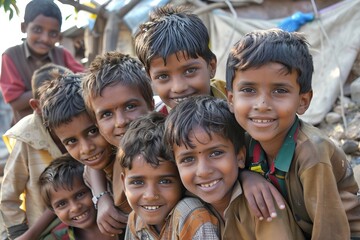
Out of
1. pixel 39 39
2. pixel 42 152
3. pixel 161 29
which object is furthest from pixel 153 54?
pixel 39 39

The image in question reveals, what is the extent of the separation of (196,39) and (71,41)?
759 centimetres

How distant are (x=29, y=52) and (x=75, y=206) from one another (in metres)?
1.98

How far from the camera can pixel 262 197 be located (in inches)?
83.9

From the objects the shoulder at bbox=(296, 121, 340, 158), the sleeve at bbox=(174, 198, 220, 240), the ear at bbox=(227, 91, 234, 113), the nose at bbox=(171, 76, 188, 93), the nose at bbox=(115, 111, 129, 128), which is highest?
the nose at bbox=(171, 76, 188, 93)

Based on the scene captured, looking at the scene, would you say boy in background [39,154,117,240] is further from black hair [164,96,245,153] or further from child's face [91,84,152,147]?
black hair [164,96,245,153]

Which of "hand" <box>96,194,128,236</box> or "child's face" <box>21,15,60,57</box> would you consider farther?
"child's face" <box>21,15,60,57</box>

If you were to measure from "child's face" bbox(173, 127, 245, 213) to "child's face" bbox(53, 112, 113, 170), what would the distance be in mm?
744

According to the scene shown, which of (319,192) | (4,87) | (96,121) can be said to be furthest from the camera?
(4,87)

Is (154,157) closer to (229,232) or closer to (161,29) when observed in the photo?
(229,232)

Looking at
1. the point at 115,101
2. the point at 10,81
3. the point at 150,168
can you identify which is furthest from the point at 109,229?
the point at 10,81

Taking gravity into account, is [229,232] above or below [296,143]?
below

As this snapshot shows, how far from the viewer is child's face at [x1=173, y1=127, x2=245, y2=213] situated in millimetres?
2275

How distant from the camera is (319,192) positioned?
1999mm

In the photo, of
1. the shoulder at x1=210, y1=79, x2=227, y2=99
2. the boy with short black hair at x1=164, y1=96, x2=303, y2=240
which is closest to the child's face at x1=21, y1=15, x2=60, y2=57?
the shoulder at x1=210, y1=79, x2=227, y2=99
